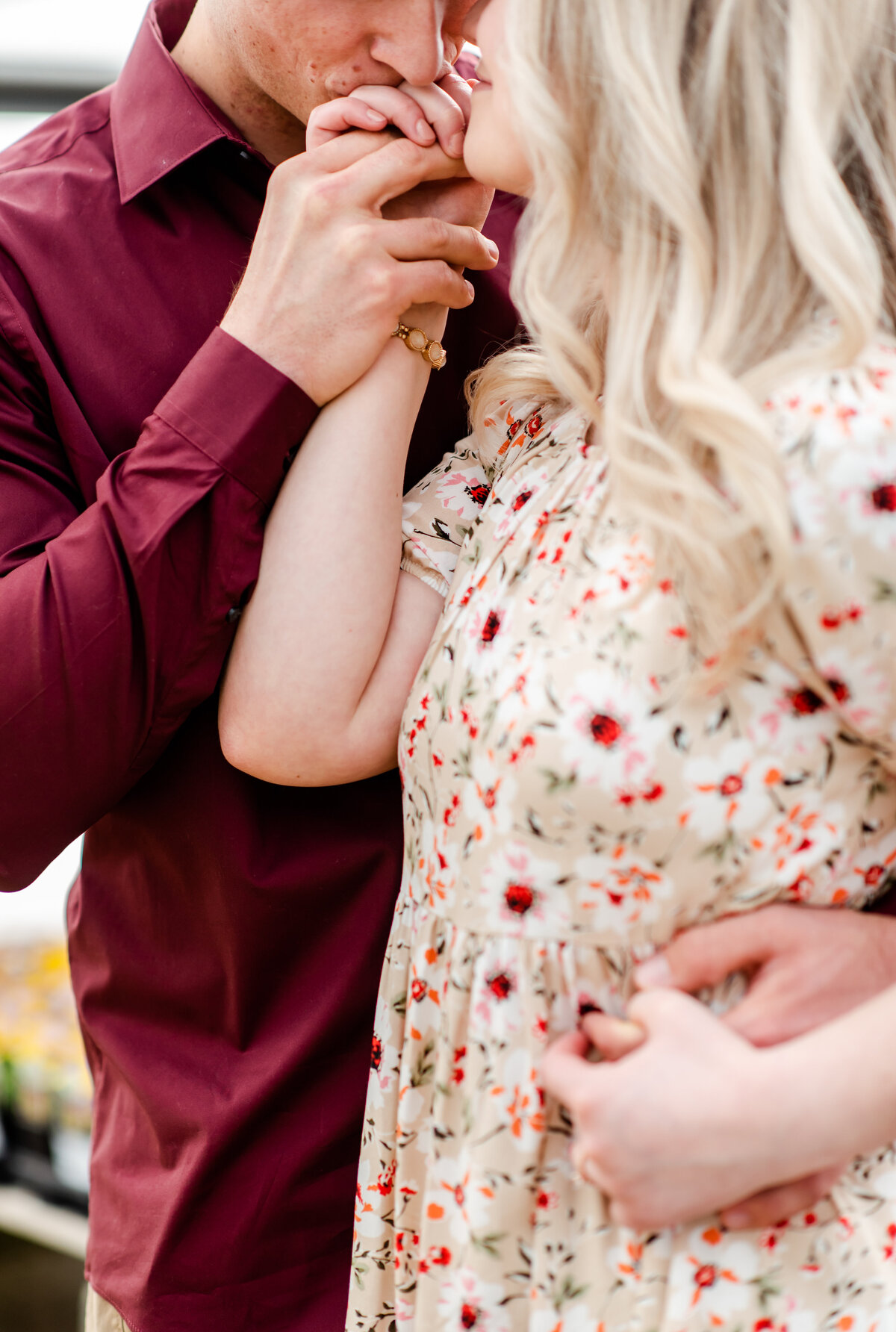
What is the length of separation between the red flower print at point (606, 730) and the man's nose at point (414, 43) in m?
0.67

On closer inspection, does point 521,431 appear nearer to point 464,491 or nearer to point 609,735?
point 464,491

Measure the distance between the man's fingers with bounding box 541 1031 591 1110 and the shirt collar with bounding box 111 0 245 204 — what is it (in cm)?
92

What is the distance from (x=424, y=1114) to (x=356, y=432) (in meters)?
0.61

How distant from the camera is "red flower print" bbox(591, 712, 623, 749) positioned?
0.88 m

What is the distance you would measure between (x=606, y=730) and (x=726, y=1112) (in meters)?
0.27

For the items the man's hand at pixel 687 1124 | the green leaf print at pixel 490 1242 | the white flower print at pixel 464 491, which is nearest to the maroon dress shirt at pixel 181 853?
the white flower print at pixel 464 491

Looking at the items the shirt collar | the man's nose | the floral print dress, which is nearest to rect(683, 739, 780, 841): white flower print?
the floral print dress

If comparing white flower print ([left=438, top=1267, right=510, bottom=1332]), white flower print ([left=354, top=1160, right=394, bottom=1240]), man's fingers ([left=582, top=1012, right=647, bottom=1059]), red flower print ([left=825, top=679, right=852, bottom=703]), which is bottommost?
white flower print ([left=354, top=1160, right=394, bottom=1240])

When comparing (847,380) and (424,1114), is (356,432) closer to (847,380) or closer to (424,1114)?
(847,380)

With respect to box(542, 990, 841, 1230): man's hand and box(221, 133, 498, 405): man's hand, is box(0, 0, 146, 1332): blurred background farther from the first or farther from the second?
box(542, 990, 841, 1230): man's hand

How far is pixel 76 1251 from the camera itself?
8.20 ft

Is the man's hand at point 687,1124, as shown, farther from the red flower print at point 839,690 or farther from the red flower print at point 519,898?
the red flower print at point 839,690

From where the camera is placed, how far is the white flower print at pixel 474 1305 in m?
0.96

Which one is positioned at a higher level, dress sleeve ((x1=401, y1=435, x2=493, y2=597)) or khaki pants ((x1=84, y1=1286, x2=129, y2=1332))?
dress sleeve ((x1=401, y1=435, x2=493, y2=597))
